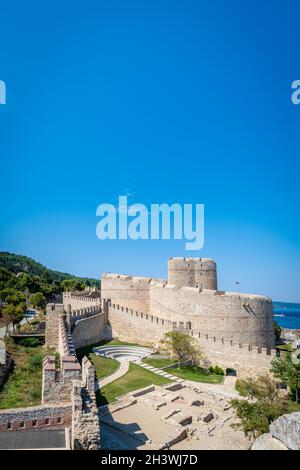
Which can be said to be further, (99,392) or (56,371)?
(99,392)

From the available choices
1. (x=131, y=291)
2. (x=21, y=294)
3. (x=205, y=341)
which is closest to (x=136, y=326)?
(x=205, y=341)

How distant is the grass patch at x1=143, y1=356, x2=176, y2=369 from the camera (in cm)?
2570

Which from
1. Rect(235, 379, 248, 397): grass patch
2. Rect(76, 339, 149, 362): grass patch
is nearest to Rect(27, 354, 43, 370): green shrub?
Rect(76, 339, 149, 362): grass patch

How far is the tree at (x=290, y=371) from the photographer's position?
70.0 feet

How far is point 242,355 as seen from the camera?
25812mm

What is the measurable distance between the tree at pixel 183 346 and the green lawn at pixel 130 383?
11.7 ft

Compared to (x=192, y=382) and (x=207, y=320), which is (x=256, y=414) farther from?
(x=207, y=320)

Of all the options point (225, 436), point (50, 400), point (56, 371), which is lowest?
point (225, 436)

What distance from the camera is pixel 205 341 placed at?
27.6 metres

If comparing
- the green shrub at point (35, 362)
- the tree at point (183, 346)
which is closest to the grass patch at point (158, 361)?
the tree at point (183, 346)

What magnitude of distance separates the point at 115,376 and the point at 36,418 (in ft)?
32.7

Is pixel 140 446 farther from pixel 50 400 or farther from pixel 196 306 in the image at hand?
pixel 196 306
